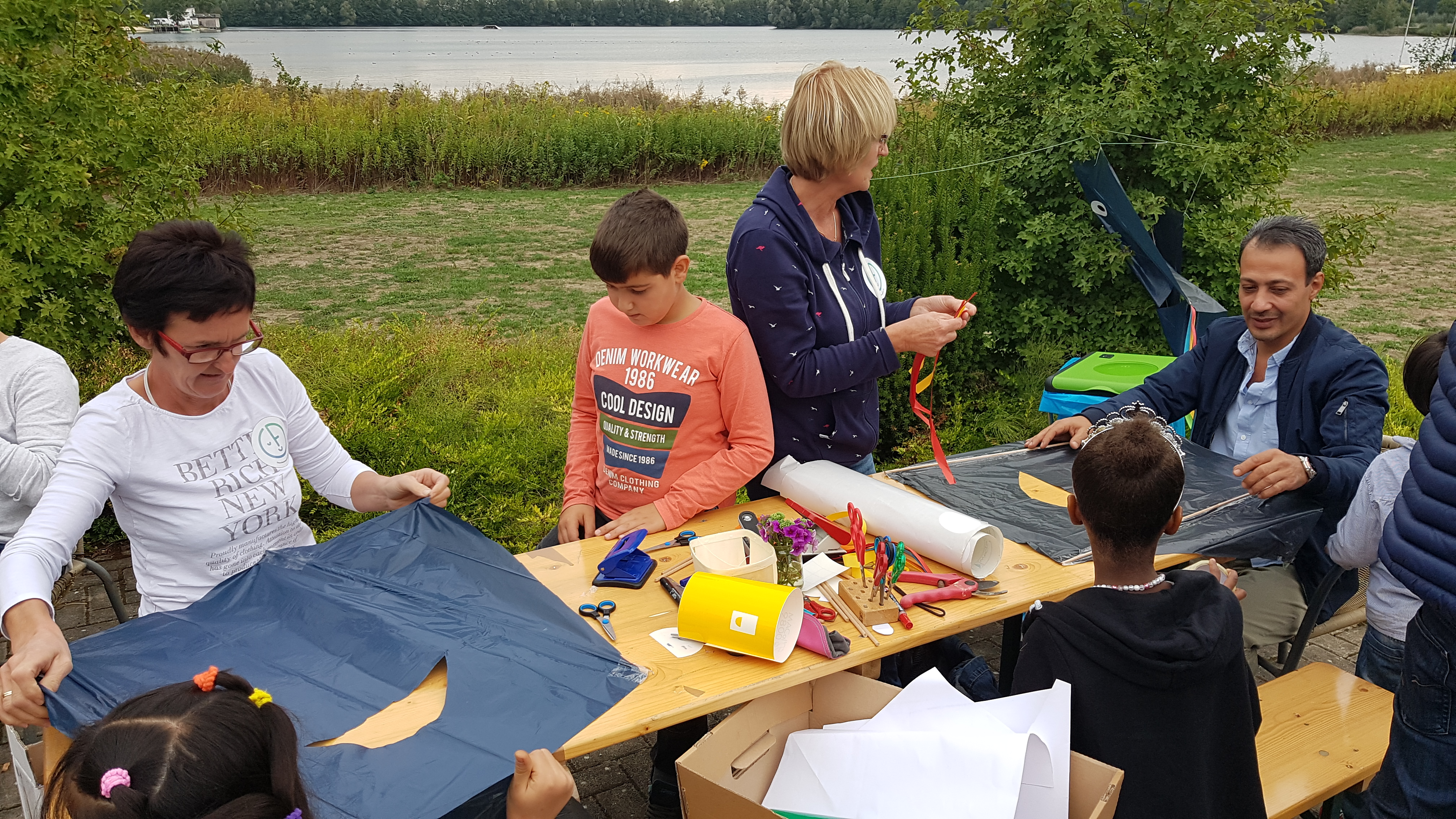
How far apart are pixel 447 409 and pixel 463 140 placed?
998 cm

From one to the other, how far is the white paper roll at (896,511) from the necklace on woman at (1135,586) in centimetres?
47

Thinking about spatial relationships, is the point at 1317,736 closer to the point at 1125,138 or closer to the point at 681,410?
the point at 681,410

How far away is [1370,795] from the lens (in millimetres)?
2164

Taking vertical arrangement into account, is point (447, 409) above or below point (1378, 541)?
below

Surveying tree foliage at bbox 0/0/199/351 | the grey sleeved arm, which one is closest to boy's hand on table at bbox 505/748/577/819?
the grey sleeved arm

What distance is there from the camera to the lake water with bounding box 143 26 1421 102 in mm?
29938

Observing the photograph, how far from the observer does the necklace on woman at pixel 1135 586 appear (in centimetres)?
184

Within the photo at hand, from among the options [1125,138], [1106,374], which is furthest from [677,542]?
[1125,138]

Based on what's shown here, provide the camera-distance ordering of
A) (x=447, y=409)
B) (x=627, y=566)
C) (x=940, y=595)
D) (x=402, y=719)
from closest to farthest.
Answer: (x=402, y=719), (x=940, y=595), (x=627, y=566), (x=447, y=409)

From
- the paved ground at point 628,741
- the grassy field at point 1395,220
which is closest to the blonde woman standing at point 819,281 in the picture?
→ the paved ground at point 628,741

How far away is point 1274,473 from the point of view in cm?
264

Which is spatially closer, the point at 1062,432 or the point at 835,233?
the point at 835,233

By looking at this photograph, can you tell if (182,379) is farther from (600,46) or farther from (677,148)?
(600,46)

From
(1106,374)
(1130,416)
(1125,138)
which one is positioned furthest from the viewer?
(1125,138)
